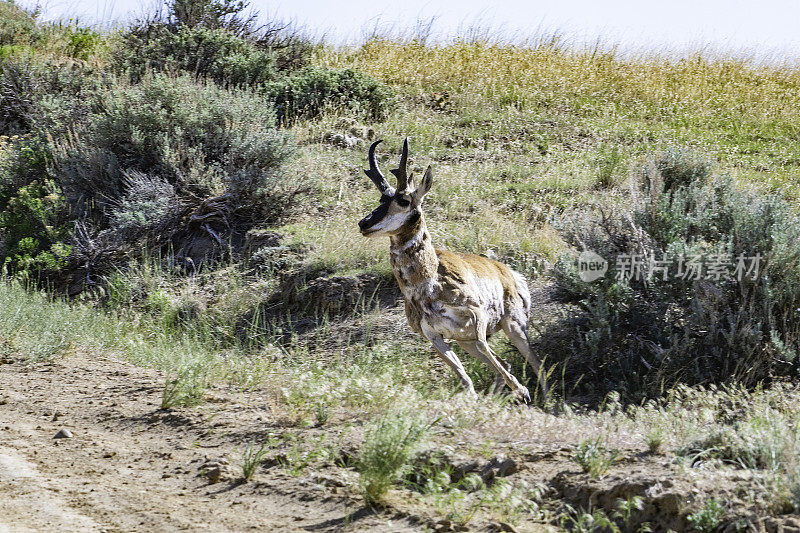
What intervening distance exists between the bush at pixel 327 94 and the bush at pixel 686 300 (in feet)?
28.3

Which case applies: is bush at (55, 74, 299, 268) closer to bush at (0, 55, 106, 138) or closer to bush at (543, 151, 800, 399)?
bush at (0, 55, 106, 138)

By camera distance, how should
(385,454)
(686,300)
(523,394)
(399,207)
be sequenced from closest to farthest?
(385,454), (399,207), (523,394), (686,300)

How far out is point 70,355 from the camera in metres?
8.65

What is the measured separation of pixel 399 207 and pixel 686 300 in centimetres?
346

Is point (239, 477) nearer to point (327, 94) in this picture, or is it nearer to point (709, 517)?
point (709, 517)

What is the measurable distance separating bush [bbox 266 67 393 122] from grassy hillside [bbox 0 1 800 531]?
2.5 inches

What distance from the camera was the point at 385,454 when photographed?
4762 mm

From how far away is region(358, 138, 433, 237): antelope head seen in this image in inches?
285

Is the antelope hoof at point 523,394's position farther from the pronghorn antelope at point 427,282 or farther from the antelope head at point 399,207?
the antelope head at point 399,207

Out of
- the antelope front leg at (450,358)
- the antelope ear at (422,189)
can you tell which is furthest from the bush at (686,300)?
the antelope ear at (422,189)

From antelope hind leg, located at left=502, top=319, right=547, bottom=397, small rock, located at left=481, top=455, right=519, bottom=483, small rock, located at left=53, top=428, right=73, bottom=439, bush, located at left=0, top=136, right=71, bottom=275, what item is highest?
small rock, located at left=481, top=455, right=519, bottom=483

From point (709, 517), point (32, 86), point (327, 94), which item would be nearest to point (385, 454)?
point (709, 517)

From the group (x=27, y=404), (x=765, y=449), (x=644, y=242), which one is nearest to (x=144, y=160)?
(x=27, y=404)

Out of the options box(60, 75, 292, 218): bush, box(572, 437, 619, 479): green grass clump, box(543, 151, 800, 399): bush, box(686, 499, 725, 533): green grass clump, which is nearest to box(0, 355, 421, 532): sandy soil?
box(572, 437, 619, 479): green grass clump
